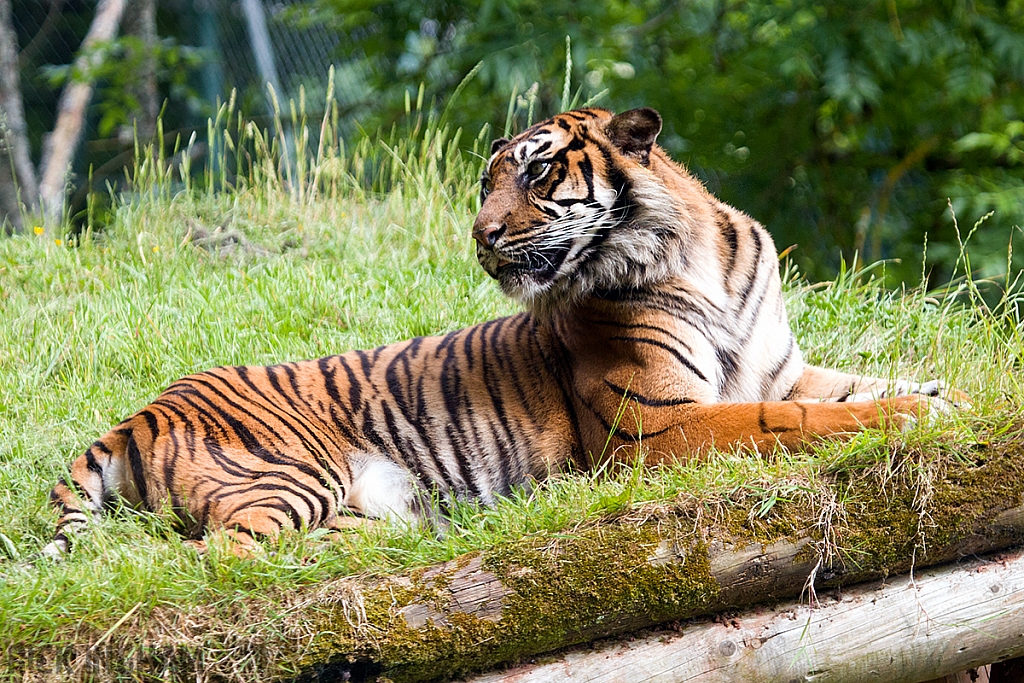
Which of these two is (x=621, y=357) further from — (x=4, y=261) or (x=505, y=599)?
(x=4, y=261)

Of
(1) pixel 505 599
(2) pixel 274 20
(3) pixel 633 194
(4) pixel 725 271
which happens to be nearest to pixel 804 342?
(4) pixel 725 271

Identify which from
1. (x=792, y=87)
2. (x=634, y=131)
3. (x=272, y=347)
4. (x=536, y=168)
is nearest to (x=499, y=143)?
(x=536, y=168)

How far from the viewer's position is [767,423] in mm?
3246

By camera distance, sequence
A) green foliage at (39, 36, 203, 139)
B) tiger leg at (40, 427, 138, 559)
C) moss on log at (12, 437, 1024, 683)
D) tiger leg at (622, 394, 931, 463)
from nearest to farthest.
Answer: moss on log at (12, 437, 1024, 683), tiger leg at (622, 394, 931, 463), tiger leg at (40, 427, 138, 559), green foliage at (39, 36, 203, 139)

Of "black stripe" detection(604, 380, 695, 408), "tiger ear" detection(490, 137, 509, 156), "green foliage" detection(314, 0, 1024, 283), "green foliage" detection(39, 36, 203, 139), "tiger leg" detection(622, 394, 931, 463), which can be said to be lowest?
"green foliage" detection(314, 0, 1024, 283)

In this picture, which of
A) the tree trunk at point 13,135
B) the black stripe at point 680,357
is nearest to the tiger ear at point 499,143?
the black stripe at point 680,357

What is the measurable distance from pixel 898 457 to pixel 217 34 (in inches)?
379

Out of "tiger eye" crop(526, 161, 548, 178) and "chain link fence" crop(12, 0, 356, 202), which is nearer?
"tiger eye" crop(526, 161, 548, 178)

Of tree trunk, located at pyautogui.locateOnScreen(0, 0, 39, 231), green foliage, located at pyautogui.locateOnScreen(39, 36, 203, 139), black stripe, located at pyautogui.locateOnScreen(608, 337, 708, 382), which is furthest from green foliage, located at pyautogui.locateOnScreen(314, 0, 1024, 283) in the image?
black stripe, located at pyautogui.locateOnScreen(608, 337, 708, 382)

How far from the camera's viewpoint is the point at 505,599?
2840mm

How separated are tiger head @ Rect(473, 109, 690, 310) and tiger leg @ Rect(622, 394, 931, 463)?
1.97 ft

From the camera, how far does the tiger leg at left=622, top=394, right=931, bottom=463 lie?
3.14m

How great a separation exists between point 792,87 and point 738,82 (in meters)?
0.86

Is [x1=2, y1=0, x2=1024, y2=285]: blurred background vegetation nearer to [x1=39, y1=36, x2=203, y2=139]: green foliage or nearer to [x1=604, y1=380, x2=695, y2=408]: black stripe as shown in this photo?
[x1=39, y1=36, x2=203, y2=139]: green foliage
